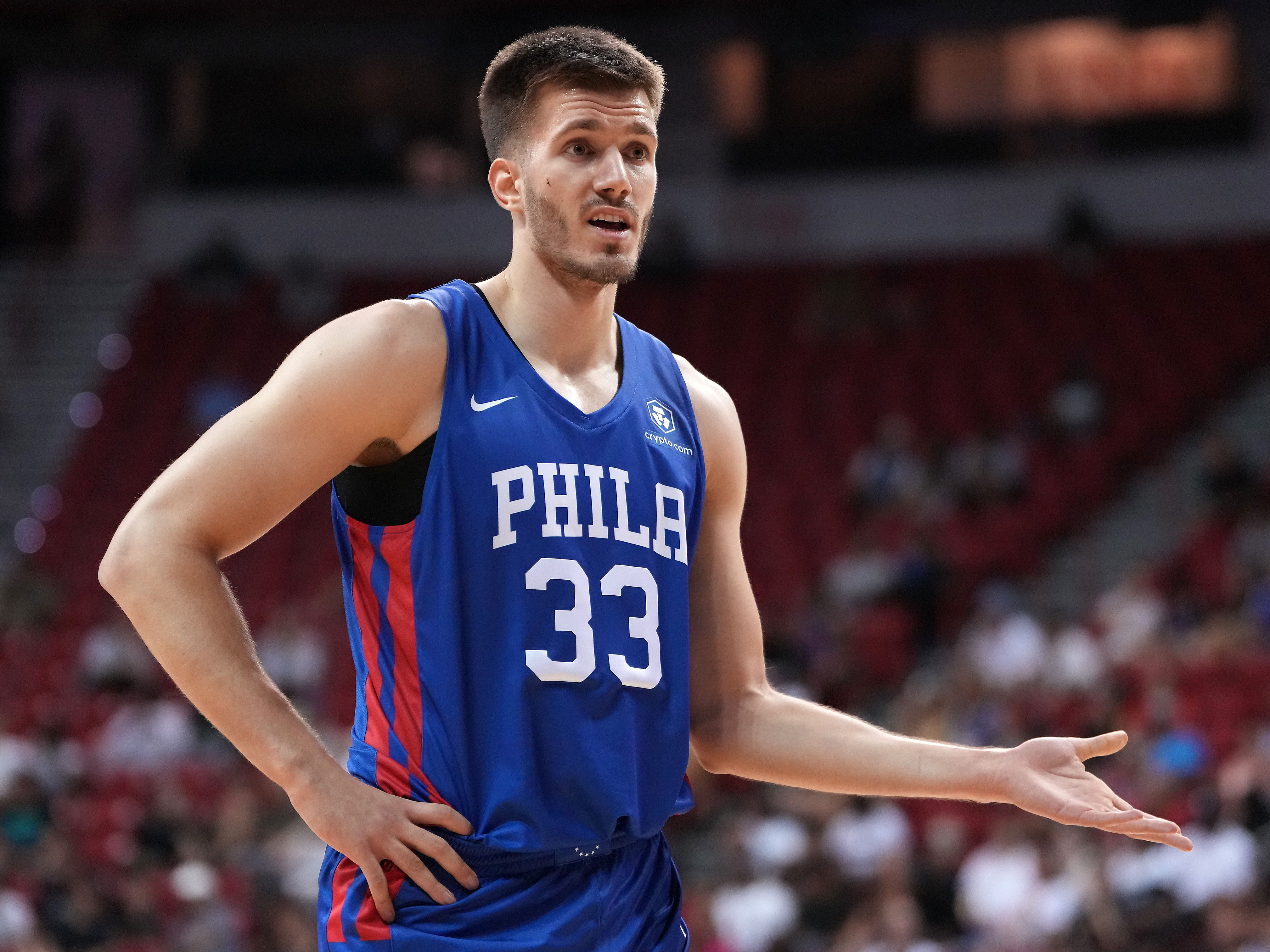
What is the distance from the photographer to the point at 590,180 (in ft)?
8.64

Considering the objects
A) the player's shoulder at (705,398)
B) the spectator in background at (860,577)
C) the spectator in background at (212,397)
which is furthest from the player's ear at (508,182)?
the spectator in background at (212,397)

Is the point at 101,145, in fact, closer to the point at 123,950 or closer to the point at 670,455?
the point at 123,950

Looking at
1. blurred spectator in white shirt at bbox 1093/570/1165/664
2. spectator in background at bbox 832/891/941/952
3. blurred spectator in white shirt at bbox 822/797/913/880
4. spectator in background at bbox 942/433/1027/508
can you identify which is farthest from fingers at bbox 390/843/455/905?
spectator in background at bbox 942/433/1027/508

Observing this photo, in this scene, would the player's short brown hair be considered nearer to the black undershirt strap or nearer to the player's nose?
the player's nose

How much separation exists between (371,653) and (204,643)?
329mm

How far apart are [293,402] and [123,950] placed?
782 centimetres

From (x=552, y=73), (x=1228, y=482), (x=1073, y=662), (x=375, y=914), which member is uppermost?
(x=552, y=73)

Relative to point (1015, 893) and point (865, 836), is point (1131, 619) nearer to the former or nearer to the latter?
point (865, 836)

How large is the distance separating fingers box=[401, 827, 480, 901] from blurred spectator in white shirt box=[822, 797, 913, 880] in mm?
7348

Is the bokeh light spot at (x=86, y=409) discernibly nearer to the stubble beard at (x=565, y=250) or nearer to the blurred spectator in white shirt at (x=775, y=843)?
the blurred spectator in white shirt at (x=775, y=843)

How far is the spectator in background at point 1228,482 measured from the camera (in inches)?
497

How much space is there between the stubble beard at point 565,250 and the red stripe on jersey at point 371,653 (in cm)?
56

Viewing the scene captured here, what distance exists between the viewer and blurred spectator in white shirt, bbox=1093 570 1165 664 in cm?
1100

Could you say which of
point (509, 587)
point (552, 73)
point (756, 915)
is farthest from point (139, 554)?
point (756, 915)
